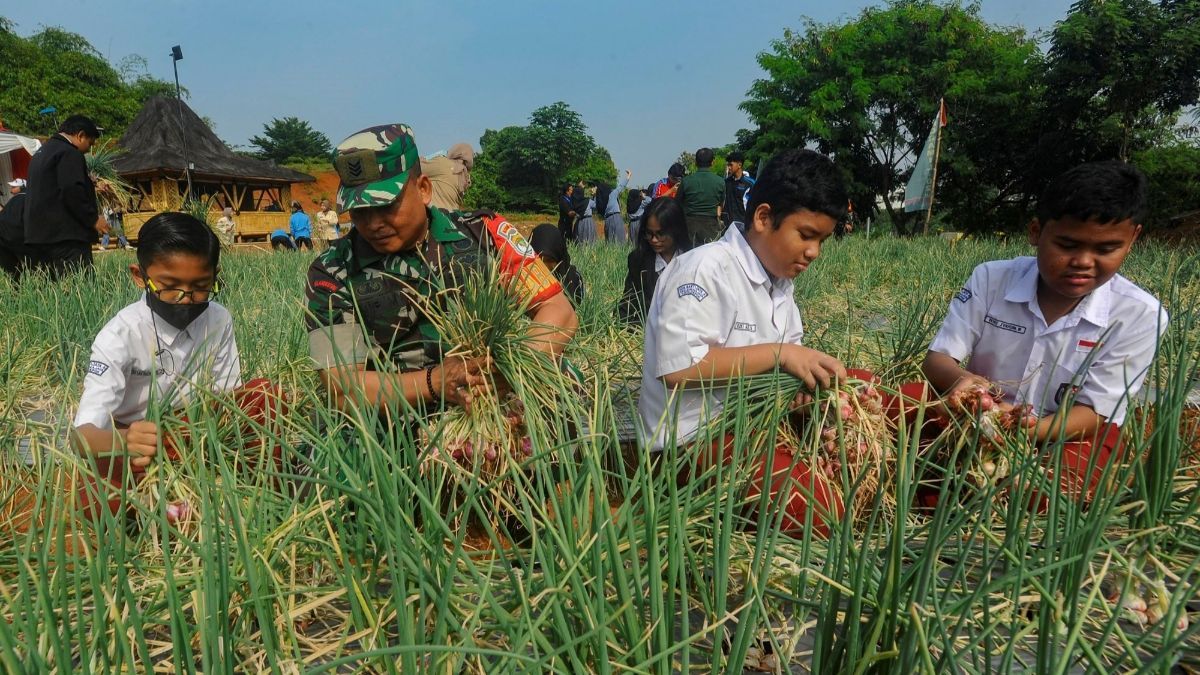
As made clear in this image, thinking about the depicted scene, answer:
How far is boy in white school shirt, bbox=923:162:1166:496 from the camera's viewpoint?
1550mm

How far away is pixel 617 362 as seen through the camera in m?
2.39

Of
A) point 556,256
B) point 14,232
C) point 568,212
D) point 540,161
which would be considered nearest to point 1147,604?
point 556,256

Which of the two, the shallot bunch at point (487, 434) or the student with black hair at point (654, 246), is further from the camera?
the student with black hair at point (654, 246)

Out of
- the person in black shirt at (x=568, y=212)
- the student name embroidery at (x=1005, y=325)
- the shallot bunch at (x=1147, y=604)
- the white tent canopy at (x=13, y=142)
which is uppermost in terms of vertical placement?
the white tent canopy at (x=13, y=142)

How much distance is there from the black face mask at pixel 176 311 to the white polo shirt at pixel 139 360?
24mm

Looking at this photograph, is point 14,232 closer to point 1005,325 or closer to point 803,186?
point 803,186

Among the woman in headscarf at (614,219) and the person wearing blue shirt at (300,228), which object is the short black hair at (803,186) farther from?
the person wearing blue shirt at (300,228)

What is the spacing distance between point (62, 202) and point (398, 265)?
149 inches

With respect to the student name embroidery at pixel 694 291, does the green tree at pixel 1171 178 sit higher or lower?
higher

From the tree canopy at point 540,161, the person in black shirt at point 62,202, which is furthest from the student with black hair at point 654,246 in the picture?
the tree canopy at point 540,161

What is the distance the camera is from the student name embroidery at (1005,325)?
180cm

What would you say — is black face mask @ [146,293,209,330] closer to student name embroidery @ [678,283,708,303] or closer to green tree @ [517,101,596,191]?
student name embroidery @ [678,283,708,303]

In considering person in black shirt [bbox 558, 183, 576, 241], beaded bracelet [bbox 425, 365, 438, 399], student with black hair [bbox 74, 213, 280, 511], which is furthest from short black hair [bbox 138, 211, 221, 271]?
person in black shirt [bbox 558, 183, 576, 241]

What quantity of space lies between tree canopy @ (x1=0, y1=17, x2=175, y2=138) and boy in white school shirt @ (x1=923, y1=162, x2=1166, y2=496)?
33.2m
